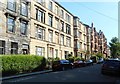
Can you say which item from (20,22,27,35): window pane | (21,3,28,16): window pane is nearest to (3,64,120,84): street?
(20,22,27,35): window pane

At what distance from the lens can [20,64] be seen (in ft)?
90.2

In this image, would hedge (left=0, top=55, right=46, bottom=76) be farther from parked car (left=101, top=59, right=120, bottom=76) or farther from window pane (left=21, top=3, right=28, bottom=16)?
parked car (left=101, top=59, right=120, bottom=76)

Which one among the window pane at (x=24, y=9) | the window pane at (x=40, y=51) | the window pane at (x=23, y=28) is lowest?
the window pane at (x=40, y=51)

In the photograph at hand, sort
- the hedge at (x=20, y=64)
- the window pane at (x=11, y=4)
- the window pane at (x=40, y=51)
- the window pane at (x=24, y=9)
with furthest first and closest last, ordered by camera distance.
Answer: the window pane at (x=40, y=51) < the window pane at (x=24, y=9) < the window pane at (x=11, y=4) < the hedge at (x=20, y=64)

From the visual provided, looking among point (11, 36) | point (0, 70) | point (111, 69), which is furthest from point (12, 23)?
point (111, 69)

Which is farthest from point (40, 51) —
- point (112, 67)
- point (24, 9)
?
point (112, 67)

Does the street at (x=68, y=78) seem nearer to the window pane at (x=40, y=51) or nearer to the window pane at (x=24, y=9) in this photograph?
the window pane at (x=24, y=9)

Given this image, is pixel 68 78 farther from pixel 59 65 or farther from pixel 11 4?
pixel 11 4

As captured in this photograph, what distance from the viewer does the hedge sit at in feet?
80.7

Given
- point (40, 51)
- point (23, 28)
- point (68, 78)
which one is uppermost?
point (23, 28)

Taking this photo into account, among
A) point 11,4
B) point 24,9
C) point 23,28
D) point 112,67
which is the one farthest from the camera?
point 24,9

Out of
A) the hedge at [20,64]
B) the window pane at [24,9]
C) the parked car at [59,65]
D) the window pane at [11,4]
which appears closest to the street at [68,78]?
the hedge at [20,64]

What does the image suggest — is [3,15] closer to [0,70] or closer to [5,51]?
[5,51]

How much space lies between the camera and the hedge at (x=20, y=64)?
24594 mm
